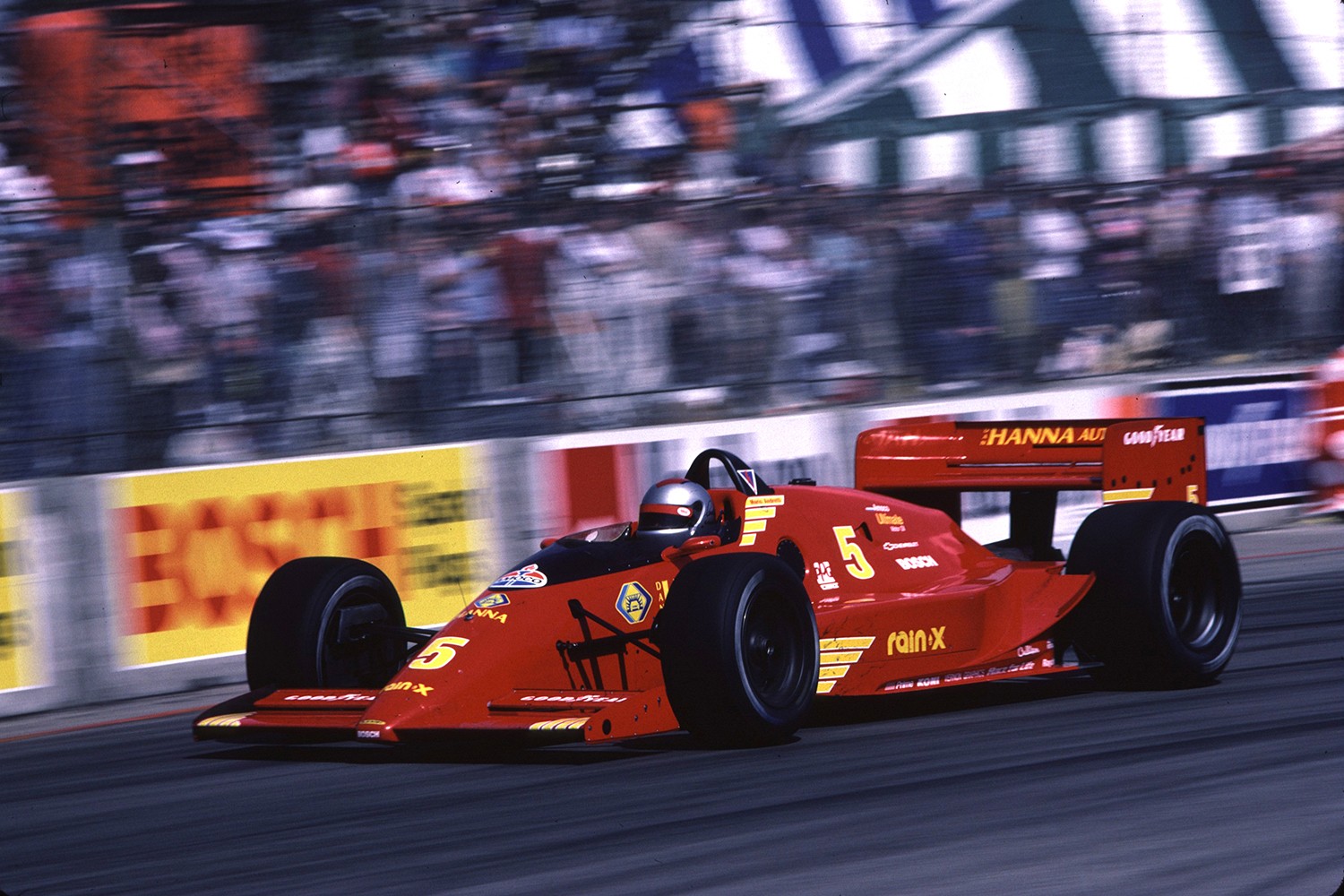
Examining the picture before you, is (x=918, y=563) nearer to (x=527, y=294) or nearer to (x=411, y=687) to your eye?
(x=411, y=687)

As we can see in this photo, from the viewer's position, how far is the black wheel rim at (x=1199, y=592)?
724cm

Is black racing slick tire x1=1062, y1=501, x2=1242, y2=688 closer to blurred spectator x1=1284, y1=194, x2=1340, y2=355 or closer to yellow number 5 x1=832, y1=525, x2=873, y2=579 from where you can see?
yellow number 5 x1=832, y1=525, x2=873, y2=579

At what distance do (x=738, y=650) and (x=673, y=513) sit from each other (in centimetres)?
91

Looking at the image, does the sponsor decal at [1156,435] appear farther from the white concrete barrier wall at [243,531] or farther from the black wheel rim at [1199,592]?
the white concrete barrier wall at [243,531]

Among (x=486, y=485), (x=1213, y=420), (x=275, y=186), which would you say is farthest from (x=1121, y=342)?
(x=275, y=186)

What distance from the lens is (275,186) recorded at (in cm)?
966

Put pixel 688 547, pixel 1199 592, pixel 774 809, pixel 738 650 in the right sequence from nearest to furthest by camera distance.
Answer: pixel 774 809 < pixel 738 650 < pixel 688 547 < pixel 1199 592

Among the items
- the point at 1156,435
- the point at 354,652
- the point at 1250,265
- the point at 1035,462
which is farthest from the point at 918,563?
the point at 1250,265

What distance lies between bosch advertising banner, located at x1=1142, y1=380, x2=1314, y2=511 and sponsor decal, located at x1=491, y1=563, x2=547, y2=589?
7.50 m

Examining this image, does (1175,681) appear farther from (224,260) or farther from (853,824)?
(224,260)

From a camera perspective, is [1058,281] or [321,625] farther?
[1058,281]

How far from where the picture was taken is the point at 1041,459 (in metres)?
7.81

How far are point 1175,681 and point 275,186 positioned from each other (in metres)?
5.41

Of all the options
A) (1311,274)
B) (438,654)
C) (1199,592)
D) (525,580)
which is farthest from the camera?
(1311,274)
